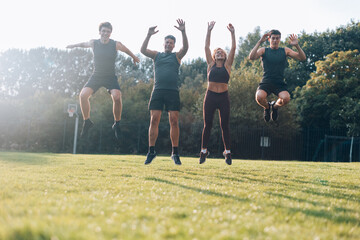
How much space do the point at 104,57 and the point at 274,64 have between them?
3812 millimetres

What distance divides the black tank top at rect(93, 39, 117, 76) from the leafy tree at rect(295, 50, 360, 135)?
77.2ft

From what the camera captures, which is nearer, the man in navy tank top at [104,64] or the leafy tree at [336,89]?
the man in navy tank top at [104,64]

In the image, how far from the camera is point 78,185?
3889 mm

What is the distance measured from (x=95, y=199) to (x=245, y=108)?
23802 mm

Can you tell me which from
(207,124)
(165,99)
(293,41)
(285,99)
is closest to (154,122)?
(165,99)

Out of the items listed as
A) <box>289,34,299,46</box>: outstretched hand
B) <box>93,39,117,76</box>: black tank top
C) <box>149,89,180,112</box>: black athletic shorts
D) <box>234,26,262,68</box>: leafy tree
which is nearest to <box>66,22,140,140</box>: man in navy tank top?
<box>93,39,117,76</box>: black tank top

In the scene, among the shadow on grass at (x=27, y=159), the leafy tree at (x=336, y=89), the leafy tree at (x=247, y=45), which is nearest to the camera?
the shadow on grass at (x=27, y=159)

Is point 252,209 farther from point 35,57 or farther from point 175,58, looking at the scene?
point 35,57

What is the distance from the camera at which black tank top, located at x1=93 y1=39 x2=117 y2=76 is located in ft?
22.8

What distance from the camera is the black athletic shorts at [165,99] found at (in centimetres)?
693

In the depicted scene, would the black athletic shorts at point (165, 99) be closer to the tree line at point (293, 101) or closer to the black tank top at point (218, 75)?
the black tank top at point (218, 75)

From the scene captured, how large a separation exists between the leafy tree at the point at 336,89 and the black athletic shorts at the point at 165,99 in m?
22.7

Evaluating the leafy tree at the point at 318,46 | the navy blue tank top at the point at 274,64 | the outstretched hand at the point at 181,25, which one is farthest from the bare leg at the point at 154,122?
the leafy tree at the point at 318,46

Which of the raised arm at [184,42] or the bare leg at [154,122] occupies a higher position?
the raised arm at [184,42]
